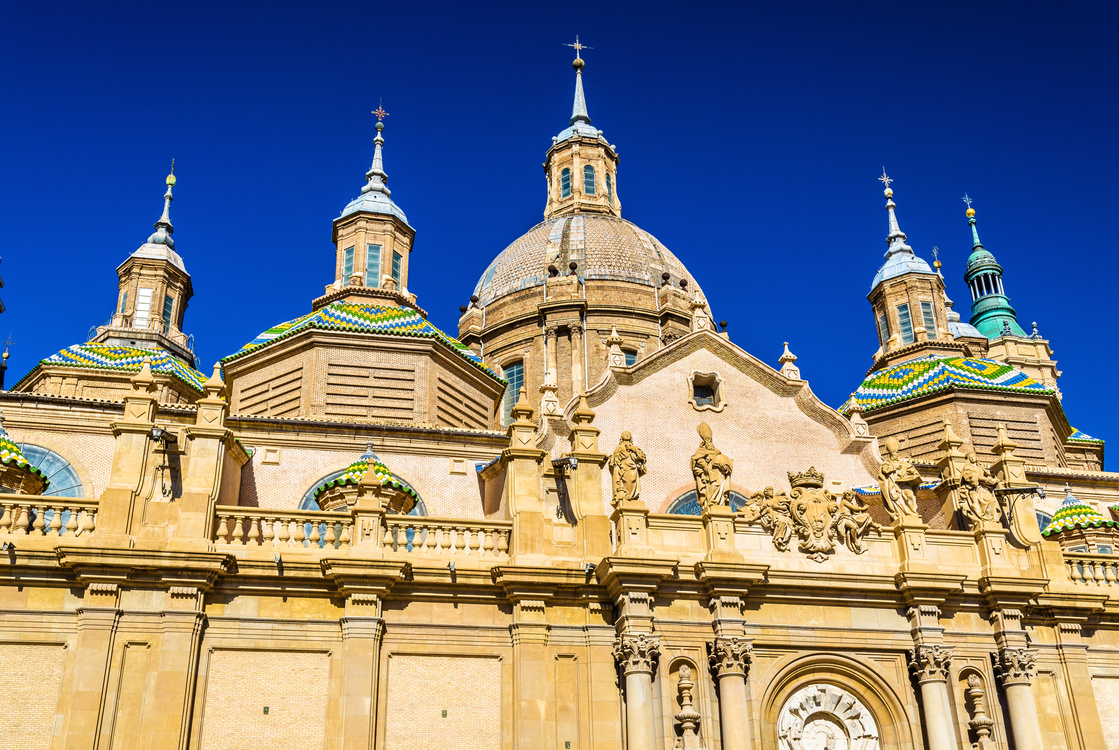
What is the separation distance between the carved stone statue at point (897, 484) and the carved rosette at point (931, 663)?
9.12ft

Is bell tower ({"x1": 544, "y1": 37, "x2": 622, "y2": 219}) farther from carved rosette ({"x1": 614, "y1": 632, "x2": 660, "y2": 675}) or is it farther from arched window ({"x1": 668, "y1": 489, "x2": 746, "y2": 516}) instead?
carved rosette ({"x1": 614, "y1": 632, "x2": 660, "y2": 675})

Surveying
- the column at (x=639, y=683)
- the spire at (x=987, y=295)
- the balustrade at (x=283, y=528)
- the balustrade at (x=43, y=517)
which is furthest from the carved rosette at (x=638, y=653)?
the spire at (x=987, y=295)

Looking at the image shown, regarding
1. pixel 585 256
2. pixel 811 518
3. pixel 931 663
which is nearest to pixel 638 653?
pixel 811 518

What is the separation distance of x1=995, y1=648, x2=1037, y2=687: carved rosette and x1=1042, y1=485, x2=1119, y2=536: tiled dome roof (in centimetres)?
1026

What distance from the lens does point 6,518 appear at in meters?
19.8

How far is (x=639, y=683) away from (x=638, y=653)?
1.70 ft

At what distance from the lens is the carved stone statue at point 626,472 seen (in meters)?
22.2

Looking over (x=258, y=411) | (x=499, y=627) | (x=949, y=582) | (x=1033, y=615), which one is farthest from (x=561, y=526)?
(x=258, y=411)

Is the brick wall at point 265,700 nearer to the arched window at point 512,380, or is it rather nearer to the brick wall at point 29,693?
the brick wall at point 29,693

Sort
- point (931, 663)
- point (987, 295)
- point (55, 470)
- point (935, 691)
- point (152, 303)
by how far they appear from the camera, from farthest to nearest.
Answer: point (987, 295), point (152, 303), point (55, 470), point (931, 663), point (935, 691)

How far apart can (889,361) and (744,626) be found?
2350 cm

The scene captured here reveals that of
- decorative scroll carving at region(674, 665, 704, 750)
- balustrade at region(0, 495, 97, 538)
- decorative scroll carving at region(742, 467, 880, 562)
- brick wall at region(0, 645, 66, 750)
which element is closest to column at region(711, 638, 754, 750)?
decorative scroll carving at region(674, 665, 704, 750)

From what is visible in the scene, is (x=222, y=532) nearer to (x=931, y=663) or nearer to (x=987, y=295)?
(x=931, y=663)

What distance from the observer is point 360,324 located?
32938 mm
